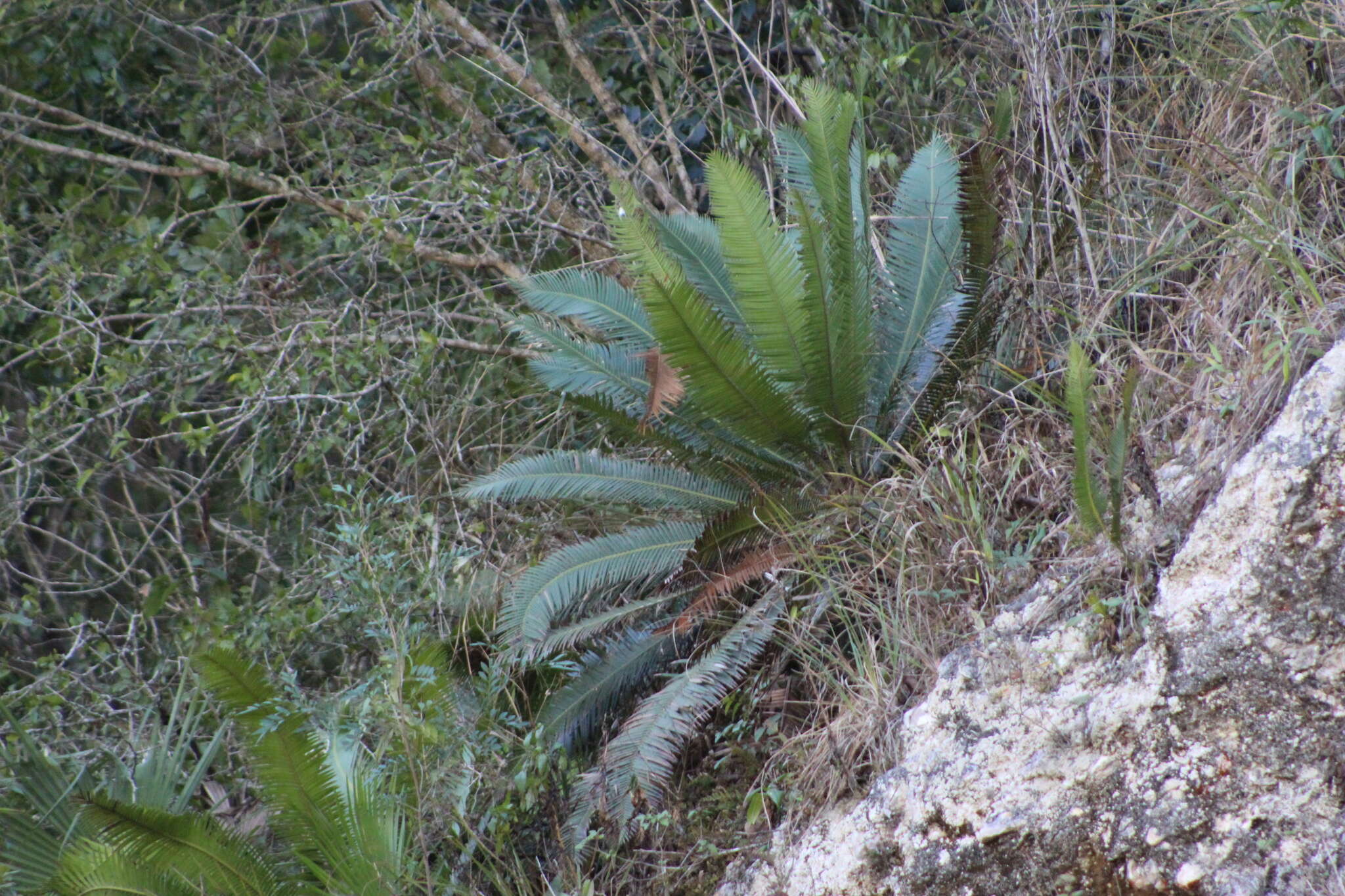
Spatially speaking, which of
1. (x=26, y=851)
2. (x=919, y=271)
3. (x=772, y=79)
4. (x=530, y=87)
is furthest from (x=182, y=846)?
(x=530, y=87)

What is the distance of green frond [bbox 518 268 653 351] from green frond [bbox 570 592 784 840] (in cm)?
87

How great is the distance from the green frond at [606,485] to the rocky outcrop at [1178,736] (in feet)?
3.08

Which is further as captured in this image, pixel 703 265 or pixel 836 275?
pixel 703 265

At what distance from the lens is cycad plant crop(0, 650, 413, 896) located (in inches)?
94.9

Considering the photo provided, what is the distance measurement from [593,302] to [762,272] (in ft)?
2.19

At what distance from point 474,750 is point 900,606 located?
1.13 m

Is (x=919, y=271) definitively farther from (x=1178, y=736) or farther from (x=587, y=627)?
(x=1178, y=736)

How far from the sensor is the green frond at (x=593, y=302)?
3174mm

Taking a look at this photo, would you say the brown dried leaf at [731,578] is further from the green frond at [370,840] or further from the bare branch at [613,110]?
the bare branch at [613,110]

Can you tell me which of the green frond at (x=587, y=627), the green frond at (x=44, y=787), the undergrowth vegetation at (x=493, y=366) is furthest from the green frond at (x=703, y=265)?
the green frond at (x=44, y=787)

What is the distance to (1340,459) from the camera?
194cm

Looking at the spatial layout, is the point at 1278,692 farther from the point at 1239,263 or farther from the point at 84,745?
the point at 84,745

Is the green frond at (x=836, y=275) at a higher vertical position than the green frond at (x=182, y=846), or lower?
higher

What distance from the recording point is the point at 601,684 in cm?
296
